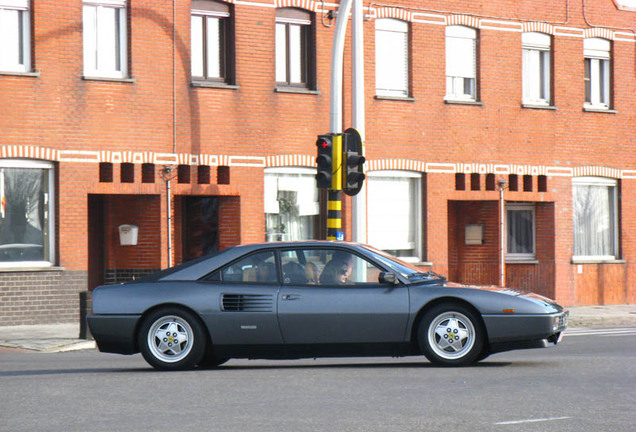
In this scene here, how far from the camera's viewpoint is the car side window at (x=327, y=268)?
12.4 m

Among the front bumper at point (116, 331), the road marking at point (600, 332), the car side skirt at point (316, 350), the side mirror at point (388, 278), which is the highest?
the side mirror at point (388, 278)

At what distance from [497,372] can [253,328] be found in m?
2.49

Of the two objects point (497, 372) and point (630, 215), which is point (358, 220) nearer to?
point (497, 372)

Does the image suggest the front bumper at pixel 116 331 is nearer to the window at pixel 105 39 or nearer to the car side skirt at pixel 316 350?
the car side skirt at pixel 316 350

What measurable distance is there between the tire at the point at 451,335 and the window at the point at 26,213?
40.8 ft

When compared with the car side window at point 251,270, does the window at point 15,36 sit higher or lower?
higher

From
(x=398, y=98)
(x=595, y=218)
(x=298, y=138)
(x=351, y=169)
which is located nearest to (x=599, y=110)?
(x=595, y=218)

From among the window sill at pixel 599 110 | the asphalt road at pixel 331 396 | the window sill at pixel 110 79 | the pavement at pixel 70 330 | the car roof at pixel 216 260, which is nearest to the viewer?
the asphalt road at pixel 331 396

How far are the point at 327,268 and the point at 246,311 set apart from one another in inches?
37.6

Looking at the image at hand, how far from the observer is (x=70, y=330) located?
69.2 ft

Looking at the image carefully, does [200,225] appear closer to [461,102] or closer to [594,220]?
[461,102]

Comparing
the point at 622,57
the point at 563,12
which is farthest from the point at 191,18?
the point at 622,57

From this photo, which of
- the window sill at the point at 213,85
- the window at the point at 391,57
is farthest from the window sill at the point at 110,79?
the window at the point at 391,57

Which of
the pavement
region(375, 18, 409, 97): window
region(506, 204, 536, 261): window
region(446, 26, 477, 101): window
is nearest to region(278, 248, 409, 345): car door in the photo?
the pavement
